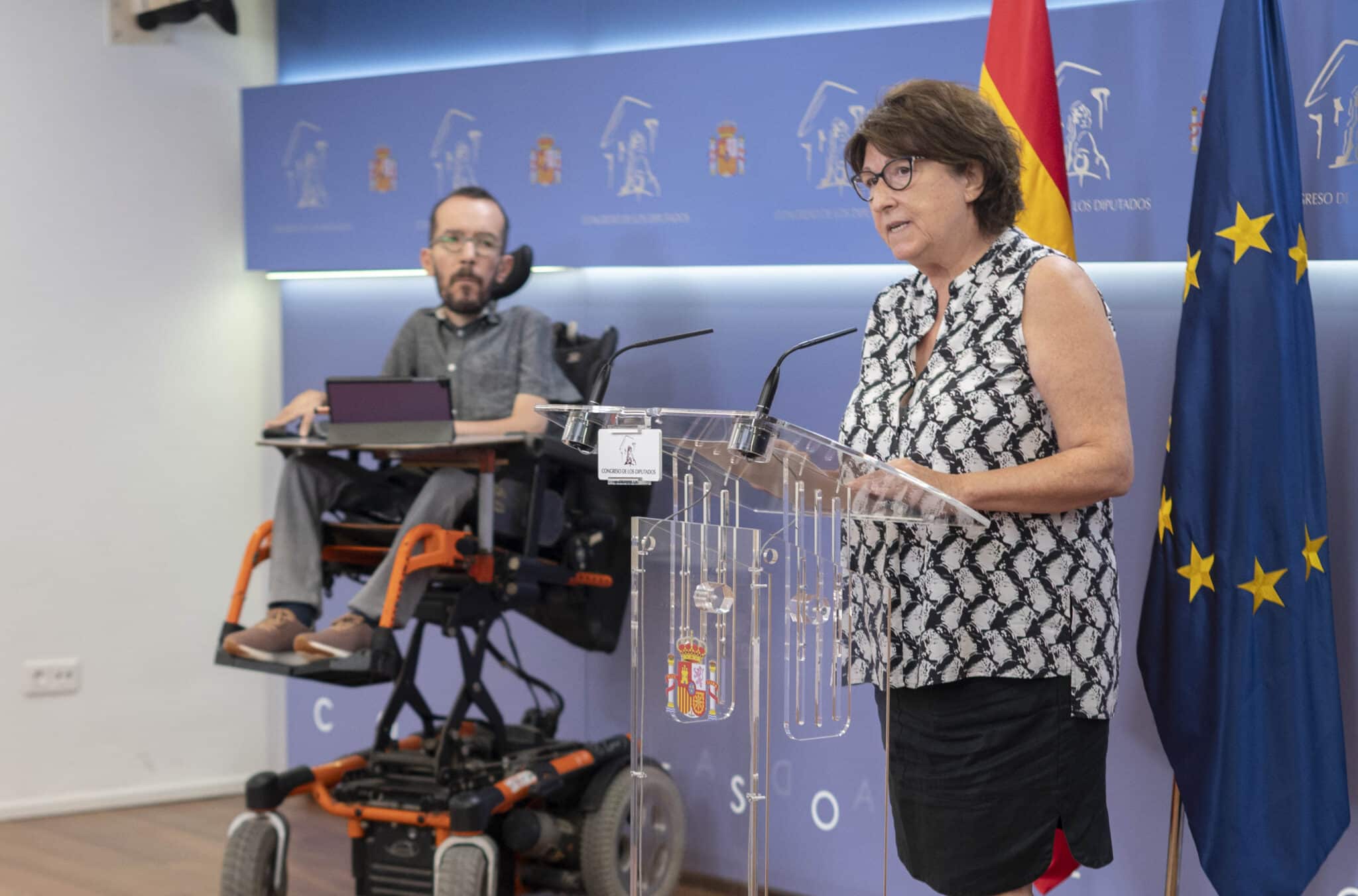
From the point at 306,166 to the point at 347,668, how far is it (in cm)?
212

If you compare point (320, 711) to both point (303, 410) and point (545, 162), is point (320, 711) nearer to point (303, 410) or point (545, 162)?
point (303, 410)

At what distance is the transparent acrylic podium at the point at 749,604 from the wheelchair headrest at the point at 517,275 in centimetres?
216

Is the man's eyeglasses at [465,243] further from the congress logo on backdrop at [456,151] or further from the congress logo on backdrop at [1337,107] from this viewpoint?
the congress logo on backdrop at [1337,107]

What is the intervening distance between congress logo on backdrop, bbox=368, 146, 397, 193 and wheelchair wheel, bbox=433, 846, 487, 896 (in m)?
2.20

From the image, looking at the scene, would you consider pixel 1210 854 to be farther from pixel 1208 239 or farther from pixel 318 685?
pixel 318 685

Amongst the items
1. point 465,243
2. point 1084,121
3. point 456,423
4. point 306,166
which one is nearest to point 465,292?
point 465,243

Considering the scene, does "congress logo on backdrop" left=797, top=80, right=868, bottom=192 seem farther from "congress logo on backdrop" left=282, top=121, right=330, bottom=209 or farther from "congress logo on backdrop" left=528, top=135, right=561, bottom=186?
"congress logo on backdrop" left=282, top=121, right=330, bottom=209

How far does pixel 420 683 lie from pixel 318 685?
1.45 feet

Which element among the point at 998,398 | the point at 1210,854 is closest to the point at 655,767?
the point at 998,398

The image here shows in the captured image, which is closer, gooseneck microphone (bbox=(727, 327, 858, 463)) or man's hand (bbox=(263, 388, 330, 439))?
gooseneck microphone (bbox=(727, 327, 858, 463))

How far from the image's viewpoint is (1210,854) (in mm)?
2768

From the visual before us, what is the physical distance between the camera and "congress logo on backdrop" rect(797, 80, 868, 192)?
3580 millimetres

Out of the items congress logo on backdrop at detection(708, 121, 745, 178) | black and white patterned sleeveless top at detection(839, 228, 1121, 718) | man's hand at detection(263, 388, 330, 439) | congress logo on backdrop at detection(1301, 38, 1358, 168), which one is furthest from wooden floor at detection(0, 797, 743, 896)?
congress logo on backdrop at detection(1301, 38, 1358, 168)

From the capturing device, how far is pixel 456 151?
4359 mm
